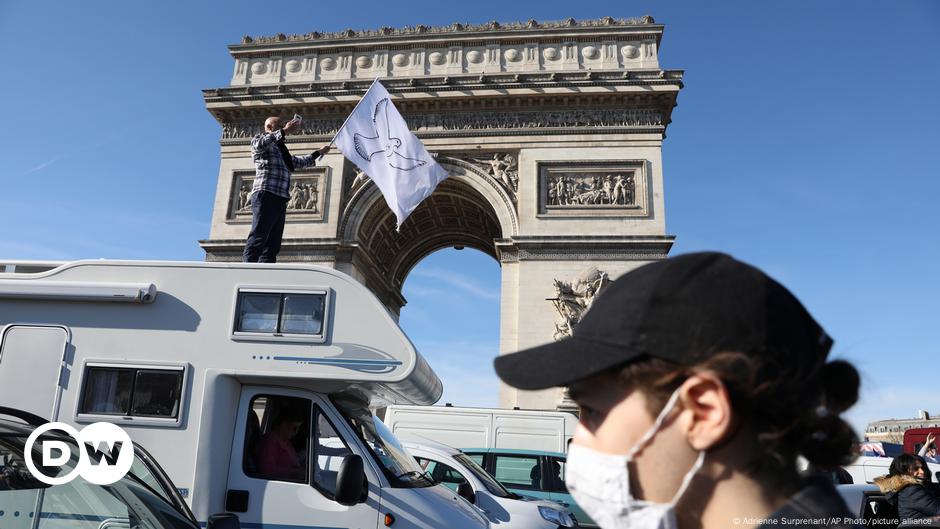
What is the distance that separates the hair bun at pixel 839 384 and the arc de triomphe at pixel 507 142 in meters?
17.1

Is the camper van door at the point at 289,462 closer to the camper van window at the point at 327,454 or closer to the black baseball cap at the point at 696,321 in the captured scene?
the camper van window at the point at 327,454

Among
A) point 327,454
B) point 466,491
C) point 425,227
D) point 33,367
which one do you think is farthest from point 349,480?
point 425,227

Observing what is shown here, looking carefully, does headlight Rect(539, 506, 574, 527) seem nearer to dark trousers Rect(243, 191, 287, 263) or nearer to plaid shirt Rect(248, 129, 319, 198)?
dark trousers Rect(243, 191, 287, 263)

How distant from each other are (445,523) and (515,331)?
14575 millimetres

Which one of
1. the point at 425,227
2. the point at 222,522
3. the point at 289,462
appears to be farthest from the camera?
the point at 425,227

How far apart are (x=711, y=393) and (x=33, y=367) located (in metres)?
5.20

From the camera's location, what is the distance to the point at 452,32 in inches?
892

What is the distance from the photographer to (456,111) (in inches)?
846

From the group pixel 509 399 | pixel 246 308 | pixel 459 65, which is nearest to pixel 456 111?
pixel 459 65

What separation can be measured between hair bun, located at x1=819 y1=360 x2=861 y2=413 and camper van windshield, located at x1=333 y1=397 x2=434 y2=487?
12.2 ft

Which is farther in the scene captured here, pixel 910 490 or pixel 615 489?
pixel 910 490

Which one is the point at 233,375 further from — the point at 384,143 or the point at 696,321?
the point at 384,143

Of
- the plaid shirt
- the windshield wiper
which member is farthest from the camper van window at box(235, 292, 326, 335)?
the plaid shirt

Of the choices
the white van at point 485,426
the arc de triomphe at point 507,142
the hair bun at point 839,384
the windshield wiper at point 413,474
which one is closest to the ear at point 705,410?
the hair bun at point 839,384
